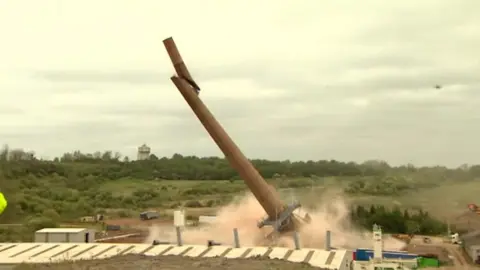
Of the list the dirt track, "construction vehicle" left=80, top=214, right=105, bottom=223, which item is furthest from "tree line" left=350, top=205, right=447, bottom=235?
"construction vehicle" left=80, top=214, right=105, bottom=223

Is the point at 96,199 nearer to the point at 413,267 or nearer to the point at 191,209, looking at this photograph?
the point at 191,209

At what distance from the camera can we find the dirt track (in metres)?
16.1

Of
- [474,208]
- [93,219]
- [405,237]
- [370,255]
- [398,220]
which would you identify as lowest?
[405,237]

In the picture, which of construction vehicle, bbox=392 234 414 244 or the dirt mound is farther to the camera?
construction vehicle, bbox=392 234 414 244

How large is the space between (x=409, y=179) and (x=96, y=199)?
38819mm

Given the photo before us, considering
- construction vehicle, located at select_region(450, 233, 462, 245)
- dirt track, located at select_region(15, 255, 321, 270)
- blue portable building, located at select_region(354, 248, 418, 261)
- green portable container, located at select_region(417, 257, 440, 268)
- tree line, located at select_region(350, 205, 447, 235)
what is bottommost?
green portable container, located at select_region(417, 257, 440, 268)

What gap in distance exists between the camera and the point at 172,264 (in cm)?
1667

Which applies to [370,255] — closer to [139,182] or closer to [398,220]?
[398,220]

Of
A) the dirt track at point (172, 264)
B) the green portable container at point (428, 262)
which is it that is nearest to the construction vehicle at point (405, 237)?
the green portable container at point (428, 262)

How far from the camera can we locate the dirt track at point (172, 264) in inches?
635

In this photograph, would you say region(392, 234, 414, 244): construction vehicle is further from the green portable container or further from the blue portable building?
the blue portable building

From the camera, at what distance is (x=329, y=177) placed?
177 ft

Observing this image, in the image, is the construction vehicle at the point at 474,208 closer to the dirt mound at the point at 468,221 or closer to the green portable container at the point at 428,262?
the dirt mound at the point at 468,221

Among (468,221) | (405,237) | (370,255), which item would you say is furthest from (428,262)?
(405,237)
